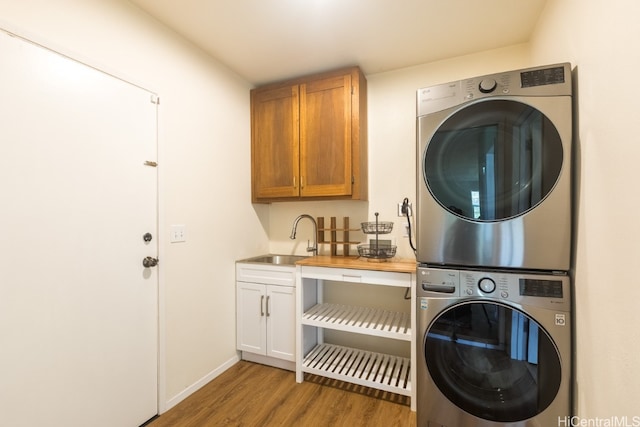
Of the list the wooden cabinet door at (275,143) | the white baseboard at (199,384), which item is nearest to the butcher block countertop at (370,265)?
the wooden cabinet door at (275,143)

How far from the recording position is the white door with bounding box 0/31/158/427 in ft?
3.41

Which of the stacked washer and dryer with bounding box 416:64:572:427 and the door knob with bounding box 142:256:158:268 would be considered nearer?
the stacked washer and dryer with bounding box 416:64:572:427

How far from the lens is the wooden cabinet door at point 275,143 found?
7.30 ft

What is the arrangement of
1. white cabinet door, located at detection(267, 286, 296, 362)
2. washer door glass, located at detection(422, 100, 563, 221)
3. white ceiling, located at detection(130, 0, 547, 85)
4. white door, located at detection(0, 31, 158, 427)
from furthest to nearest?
white cabinet door, located at detection(267, 286, 296, 362) → white ceiling, located at detection(130, 0, 547, 85) → washer door glass, located at detection(422, 100, 563, 221) → white door, located at detection(0, 31, 158, 427)

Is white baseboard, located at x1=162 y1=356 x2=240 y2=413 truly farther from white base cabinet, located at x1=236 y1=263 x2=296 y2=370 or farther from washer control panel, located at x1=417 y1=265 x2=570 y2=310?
washer control panel, located at x1=417 y1=265 x2=570 y2=310

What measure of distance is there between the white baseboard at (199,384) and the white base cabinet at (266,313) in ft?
0.41

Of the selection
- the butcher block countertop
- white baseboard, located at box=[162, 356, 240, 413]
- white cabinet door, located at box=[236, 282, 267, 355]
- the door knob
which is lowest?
white baseboard, located at box=[162, 356, 240, 413]

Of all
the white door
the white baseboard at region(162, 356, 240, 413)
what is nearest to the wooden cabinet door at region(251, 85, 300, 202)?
the white door

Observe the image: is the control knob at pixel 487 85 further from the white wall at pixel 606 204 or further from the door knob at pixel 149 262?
the door knob at pixel 149 262

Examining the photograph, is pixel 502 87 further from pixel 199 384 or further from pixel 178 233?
pixel 199 384

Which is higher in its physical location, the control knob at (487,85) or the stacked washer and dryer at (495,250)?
the control knob at (487,85)

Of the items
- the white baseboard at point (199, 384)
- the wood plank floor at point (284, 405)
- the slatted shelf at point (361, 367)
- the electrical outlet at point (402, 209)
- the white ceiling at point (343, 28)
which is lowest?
the wood plank floor at point (284, 405)

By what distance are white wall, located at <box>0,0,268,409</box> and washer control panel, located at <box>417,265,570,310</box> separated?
150cm

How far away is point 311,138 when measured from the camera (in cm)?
216
